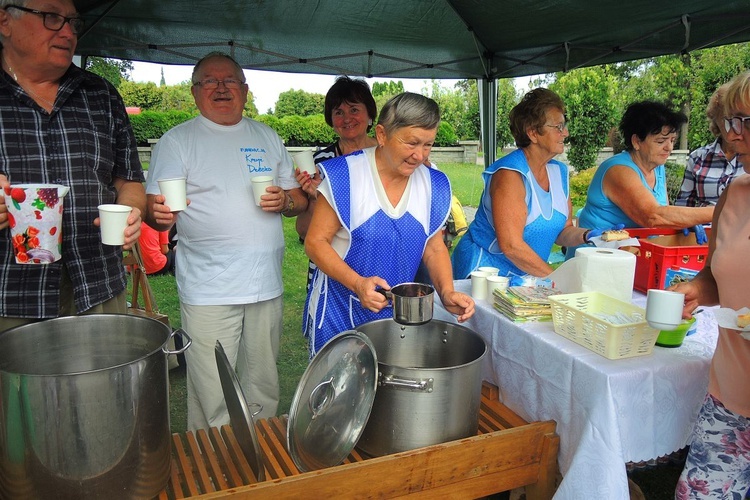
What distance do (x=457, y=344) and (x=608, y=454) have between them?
0.61 m

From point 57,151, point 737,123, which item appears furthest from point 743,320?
point 57,151

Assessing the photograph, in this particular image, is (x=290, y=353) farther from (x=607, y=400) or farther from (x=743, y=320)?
(x=743, y=320)

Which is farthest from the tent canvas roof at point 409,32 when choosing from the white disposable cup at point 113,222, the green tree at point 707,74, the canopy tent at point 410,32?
the green tree at point 707,74

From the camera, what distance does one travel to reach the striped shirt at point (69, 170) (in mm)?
1930

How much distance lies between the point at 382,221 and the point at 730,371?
1.26 m

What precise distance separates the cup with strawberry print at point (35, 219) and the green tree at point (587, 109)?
561 inches

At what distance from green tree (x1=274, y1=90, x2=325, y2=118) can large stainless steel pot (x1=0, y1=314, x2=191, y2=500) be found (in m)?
18.7

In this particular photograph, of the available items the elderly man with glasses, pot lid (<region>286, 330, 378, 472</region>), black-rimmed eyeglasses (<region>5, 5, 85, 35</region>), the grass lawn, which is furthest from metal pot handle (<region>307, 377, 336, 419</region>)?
the grass lawn

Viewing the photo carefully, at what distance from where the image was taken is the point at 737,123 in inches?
64.8

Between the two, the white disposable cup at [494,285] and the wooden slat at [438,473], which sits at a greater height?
the white disposable cup at [494,285]

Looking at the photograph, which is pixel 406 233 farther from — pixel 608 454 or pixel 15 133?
pixel 15 133

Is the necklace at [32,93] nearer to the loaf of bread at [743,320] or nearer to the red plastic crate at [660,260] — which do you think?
the loaf of bread at [743,320]

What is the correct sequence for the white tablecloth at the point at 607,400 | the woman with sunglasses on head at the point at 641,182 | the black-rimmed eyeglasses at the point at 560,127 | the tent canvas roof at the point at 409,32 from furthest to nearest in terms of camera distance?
the tent canvas roof at the point at 409,32 → the woman with sunglasses on head at the point at 641,182 → the black-rimmed eyeglasses at the point at 560,127 → the white tablecloth at the point at 607,400

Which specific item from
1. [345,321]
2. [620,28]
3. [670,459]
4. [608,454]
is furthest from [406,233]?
[620,28]
